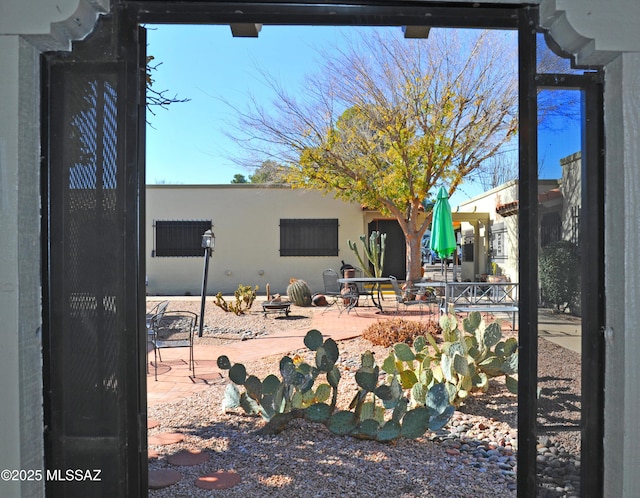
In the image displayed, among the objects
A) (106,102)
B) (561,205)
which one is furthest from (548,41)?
(106,102)

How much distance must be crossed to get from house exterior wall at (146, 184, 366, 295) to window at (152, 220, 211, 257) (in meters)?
0.16

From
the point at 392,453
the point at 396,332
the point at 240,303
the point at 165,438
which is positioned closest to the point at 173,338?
the point at 165,438

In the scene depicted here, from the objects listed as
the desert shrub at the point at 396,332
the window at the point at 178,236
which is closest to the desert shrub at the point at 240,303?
the desert shrub at the point at 396,332

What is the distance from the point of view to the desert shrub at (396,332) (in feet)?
21.9

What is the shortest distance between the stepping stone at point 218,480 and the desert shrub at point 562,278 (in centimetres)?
209

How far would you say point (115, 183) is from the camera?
1.80 meters

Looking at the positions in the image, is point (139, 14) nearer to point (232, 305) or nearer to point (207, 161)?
point (232, 305)

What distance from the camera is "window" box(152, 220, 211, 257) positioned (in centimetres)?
1500

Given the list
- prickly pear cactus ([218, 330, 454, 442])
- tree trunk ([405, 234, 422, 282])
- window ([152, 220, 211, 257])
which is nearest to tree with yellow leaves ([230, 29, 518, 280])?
tree trunk ([405, 234, 422, 282])

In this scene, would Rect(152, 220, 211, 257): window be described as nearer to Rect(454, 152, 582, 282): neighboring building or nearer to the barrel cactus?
the barrel cactus

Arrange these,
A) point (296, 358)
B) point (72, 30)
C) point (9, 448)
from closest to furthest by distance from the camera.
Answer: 1. point (9, 448)
2. point (72, 30)
3. point (296, 358)

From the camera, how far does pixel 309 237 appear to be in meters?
15.0

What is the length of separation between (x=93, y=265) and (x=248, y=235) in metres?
13.3

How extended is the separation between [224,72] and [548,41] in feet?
33.0
